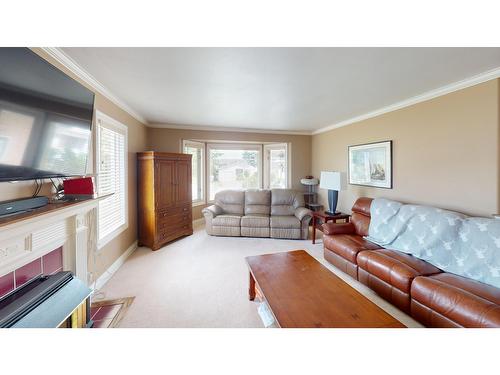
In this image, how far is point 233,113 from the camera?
3436mm

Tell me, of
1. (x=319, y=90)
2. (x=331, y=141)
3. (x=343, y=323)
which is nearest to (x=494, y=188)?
(x=319, y=90)

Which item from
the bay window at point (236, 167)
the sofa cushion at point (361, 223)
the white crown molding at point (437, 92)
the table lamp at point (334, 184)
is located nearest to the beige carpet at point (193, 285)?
the sofa cushion at point (361, 223)

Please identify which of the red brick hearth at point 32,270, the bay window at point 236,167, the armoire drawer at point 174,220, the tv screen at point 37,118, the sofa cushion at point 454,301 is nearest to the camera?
the tv screen at point 37,118

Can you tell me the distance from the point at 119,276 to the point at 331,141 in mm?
4715

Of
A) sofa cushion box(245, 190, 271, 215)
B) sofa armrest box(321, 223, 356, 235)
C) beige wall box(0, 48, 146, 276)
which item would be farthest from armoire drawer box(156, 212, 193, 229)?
sofa armrest box(321, 223, 356, 235)

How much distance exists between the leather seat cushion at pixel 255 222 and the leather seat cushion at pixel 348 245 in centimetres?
140

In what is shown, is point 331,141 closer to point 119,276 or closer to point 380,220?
point 380,220

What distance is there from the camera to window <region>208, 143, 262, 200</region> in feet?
16.6

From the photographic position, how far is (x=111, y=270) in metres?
2.53

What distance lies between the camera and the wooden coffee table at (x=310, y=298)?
1195 mm

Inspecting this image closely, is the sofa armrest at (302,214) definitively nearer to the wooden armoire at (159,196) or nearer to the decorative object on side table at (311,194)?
the decorative object on side table at (311,194)

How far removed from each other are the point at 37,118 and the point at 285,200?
13.4 ft

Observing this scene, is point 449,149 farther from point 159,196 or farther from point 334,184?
point 159,196
